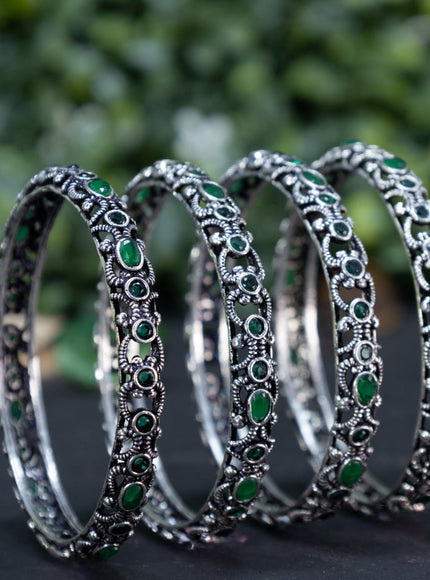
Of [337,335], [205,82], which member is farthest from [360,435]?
[205,82]

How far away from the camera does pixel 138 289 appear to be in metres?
0.79

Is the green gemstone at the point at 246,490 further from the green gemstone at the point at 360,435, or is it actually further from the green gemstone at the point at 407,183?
the green gemstone at the point at 407,183

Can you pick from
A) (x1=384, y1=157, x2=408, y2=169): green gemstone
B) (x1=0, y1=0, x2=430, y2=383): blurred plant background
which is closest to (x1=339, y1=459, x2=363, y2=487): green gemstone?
(x1=384, y1=157, x2=408, y2=169): green gemstone

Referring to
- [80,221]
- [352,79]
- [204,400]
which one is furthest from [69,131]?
[204,400]

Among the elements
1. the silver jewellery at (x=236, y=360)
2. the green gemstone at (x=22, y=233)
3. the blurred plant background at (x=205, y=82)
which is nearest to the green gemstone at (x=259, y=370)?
the silver jewellery at (x=236, y=360)

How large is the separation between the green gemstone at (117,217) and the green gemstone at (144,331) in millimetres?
106

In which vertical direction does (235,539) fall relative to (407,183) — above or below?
below

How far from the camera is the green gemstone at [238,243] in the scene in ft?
2.72

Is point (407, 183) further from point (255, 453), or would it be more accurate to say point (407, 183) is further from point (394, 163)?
point (255, 453)

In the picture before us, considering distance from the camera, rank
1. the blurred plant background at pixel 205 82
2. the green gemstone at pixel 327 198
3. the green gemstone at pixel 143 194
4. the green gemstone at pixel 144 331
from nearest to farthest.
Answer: the green gemstone at pixel 144 331
the green gemstone at pixel 327 198
the green gemstone at pixel 143 194
the blurred plant background at pixel 205 82

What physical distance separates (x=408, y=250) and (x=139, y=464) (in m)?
0.35

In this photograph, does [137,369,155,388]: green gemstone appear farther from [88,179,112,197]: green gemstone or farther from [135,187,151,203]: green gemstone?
[135,187,151,203]: green gemstone

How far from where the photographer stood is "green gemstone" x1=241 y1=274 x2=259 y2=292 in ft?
2.69

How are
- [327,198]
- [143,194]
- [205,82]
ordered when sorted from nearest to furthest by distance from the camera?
1. [327,198]
2. [143,194]
3. [205,82]
